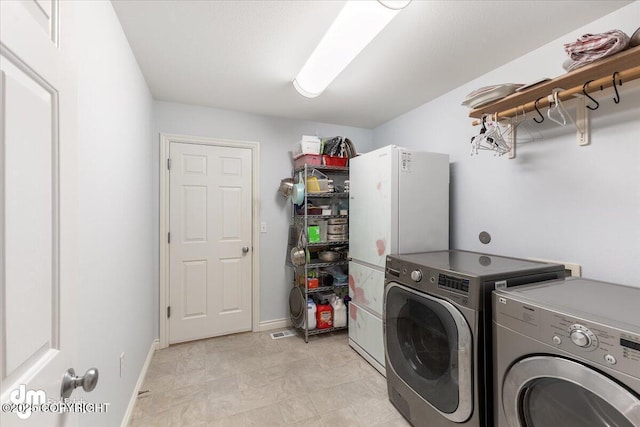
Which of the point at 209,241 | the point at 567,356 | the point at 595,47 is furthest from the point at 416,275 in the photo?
the point at 209,241

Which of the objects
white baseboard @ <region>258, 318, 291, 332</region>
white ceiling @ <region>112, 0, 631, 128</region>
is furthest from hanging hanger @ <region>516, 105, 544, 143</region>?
white baseboard @ <region>258, 318, 291, 332</region>

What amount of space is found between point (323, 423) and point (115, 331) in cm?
131

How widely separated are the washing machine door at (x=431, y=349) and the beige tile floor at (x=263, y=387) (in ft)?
1.22

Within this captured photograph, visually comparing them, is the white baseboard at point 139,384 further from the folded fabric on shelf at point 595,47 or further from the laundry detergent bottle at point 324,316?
the folded fabric on shelf at point 595,47

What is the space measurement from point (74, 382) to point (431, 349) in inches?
61.7

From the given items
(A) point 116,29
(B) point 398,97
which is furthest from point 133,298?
(B) point 398,97

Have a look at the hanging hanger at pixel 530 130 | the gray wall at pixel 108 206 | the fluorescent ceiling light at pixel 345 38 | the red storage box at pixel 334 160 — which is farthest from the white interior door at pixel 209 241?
the hanging hanger at pixel 530 130

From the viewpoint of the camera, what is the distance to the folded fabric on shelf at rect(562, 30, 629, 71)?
1.21 metres

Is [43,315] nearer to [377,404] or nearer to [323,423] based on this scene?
[323,423]

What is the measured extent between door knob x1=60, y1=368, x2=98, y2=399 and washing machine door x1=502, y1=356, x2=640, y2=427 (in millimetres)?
1422

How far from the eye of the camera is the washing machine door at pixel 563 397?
34.2 inches

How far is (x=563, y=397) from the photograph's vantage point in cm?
103

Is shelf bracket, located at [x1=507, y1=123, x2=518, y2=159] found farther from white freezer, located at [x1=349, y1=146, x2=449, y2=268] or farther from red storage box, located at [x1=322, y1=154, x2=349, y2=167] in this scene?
red storage box, located at [x1=322, y1=154, x2=349, y2=167]

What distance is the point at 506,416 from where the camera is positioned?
1175 mm
